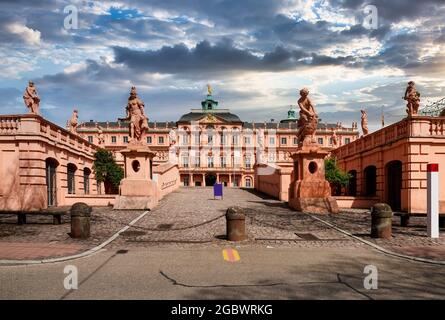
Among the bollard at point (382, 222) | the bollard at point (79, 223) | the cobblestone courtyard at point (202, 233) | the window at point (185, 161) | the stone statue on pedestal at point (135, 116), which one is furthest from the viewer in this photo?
the window at point (185, 161)

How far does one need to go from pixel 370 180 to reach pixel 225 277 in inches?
749

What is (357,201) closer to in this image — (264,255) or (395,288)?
(264,255)

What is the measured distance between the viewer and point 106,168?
28922mm

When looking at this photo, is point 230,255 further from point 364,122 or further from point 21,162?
point 364,122

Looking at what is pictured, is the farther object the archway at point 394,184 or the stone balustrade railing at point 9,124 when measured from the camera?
the archway at point 394,184

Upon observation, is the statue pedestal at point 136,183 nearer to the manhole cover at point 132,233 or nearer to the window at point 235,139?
the manhole cover at point 132,233

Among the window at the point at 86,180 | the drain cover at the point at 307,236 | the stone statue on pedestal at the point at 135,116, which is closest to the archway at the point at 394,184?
the drain cover at the point at 307,236

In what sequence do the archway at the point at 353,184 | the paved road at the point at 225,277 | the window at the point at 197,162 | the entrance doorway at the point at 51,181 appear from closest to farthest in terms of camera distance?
the paved road at the point at 225,277 < the entrance doorway at the point at 51,181 < the archway at the point at 353,184 < the window at the point at 197,162

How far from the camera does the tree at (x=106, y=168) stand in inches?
1128

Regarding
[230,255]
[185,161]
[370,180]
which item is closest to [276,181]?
[370,180]

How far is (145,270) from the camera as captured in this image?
7.79 meters

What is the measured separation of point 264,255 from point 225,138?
79.5m

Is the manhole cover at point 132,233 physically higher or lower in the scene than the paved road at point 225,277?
lower

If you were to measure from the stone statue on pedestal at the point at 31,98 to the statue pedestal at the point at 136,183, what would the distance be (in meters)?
4.87
